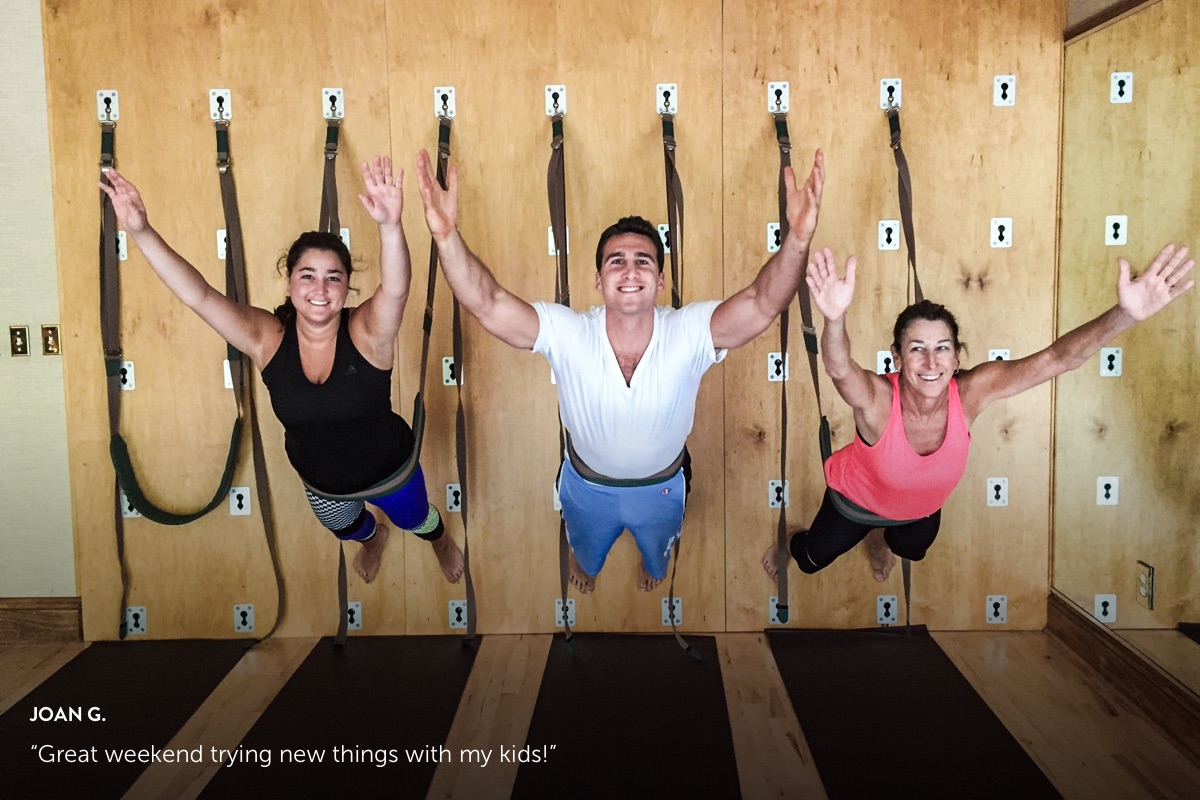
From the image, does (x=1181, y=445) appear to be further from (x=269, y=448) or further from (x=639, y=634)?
(x=269, y=448)

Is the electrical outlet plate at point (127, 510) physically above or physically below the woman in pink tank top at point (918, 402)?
below

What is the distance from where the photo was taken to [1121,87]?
345 cm

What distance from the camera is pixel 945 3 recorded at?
369cm

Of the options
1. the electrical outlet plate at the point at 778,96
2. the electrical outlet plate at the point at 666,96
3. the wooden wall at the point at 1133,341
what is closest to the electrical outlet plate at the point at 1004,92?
the wooden wall at the point at 1133,341

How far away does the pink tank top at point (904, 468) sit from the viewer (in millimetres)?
3031

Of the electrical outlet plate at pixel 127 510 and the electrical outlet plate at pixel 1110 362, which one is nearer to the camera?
the electrical outlet plate at pixel 1110 362

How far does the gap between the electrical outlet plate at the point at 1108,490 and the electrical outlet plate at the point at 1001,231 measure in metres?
1.04

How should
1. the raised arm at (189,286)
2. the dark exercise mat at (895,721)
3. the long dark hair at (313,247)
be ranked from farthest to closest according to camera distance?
the long dark hair at (313,247)
the raised arm at (189,286)
the dark exercise mat at (895,721)

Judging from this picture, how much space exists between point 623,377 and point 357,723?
5.14 ft

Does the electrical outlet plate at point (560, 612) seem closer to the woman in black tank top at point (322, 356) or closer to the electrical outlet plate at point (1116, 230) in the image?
the woman in black tank top at point (322, 356)

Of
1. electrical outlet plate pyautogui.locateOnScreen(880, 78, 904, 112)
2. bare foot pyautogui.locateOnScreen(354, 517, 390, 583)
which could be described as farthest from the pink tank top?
bare foot pyautogui.locateOnScreen(354, 517, 390, 583)

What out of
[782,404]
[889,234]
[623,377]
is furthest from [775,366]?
[623,377]

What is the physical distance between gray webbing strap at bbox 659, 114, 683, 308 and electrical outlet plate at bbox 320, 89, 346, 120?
1348mm

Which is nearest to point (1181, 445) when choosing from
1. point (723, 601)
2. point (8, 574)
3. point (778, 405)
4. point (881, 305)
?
point (881, 305)
